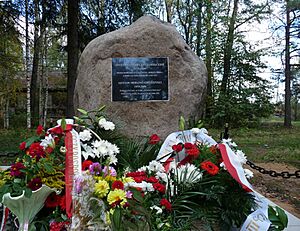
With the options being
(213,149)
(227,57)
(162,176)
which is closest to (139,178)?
(162,176)

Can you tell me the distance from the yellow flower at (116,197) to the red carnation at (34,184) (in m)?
0.62

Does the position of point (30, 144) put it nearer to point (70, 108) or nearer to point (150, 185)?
point (150, 185)

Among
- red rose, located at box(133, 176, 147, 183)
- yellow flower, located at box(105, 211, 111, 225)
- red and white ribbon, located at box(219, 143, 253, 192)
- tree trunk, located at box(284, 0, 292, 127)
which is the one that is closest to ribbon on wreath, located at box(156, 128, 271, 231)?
red and white ribbon, located at box(219, 143, 253, 192)

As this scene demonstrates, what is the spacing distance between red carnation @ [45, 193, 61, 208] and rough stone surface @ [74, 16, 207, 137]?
158 centimetres

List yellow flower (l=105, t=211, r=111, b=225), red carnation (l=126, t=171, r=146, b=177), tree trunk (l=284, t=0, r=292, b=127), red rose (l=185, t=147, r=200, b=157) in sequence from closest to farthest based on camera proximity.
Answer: yellow flower (l=105, t=211, r=111, b=225) < red carnation (l=126, t=171, r=146, b=177) < red rose (l=185, t=147, r=200, b=157) < tree trunk (l=284, t=0, r=292, b=127)

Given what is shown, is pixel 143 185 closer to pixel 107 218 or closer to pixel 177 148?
pixel 107 218

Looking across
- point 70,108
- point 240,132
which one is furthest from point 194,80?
point 240,132

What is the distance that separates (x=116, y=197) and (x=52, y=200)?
0.65 metres

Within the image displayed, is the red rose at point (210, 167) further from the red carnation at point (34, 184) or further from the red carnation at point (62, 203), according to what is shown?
the red carnation at point (34, 184)

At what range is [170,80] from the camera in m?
3.66

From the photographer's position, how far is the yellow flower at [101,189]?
1668mm

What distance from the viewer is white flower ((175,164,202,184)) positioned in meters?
2.12

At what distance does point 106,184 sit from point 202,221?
67cm

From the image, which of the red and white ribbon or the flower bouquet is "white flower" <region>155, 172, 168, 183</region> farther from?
the flower bouquet
